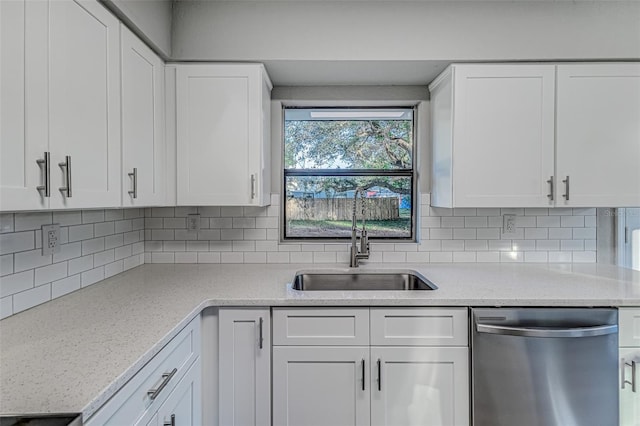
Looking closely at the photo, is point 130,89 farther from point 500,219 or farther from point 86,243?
point 500,219

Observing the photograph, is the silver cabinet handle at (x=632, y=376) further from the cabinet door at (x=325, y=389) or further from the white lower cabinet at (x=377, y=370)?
the cabinet door at (x=325, y=389)

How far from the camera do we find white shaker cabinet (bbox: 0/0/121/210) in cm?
96

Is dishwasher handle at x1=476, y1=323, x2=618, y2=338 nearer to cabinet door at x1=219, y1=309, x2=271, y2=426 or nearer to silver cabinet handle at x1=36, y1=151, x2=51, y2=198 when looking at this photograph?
cabinet door at x1=219, y1=309, x2=271, y2=426

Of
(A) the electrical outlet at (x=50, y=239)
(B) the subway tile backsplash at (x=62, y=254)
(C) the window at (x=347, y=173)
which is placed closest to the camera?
(B) the subway tile backsplash at (x=62, y=254)

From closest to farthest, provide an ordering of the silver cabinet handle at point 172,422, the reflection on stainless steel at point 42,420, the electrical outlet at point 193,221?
the reflection on stainless steel at point 42,420
the silver cabinet handle at point 172,422
the electrical outlet at point 193,221

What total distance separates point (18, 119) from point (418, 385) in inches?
67.5

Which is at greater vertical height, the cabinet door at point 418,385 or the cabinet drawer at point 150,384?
the cabinet drawer at point 150,384

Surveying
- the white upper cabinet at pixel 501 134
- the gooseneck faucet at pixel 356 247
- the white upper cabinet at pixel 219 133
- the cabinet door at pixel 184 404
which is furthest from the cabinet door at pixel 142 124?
the white upper cabinet at pixel 501 134

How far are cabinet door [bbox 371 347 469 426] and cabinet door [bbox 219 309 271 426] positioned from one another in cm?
48

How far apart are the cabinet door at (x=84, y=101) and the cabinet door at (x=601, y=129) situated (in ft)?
7.11

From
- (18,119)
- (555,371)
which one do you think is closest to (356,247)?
(555,371)

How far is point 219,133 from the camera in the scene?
1.95 meters

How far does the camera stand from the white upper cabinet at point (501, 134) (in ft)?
6.36

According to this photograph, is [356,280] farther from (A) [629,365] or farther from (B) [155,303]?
(A) [629,365]
